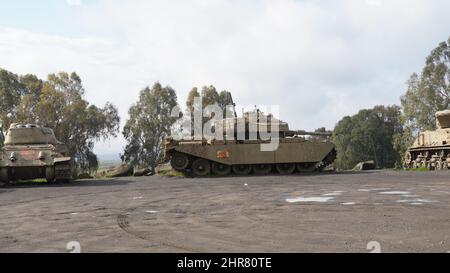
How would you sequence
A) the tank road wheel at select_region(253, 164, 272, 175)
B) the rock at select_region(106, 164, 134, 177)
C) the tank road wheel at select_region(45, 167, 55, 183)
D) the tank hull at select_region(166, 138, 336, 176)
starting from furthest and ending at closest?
the rock at select_region(106, 164, 134, 177) → the tank road wheel at select_region(253, 164, 272, 175) → the tank hull at select_region(166, 138, 336, 176) → the tank road wheel at select_region(45, 167, 55, 183)

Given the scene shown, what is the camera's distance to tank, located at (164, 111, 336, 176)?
87.1ft

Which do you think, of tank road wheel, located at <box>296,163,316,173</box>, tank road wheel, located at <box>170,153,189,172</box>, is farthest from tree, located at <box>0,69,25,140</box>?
tank road wheel, located at <box>296,163,316,173</box>

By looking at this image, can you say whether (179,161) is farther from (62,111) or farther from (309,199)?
(62,111)

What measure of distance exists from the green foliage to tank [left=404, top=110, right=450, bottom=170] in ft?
96.3

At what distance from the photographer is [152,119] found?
52719 mm

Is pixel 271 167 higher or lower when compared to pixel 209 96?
lower

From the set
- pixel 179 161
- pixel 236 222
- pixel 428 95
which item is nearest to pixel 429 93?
pixel 428 95

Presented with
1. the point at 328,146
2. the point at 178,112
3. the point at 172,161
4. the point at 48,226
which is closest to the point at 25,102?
the point at 178,112

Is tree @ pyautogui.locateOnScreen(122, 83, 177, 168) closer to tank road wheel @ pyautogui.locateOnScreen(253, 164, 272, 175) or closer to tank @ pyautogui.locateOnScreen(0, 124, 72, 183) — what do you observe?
tank road wheel @ pyautogui.locateOnScreen(253, 164, 272, 175)

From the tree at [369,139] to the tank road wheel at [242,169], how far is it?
4556 cm

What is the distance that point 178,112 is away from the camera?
53.5 m

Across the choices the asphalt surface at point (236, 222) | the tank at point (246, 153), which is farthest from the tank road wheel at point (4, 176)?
the tank at point (246, 153)

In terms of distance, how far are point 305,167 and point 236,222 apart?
1944 cm
